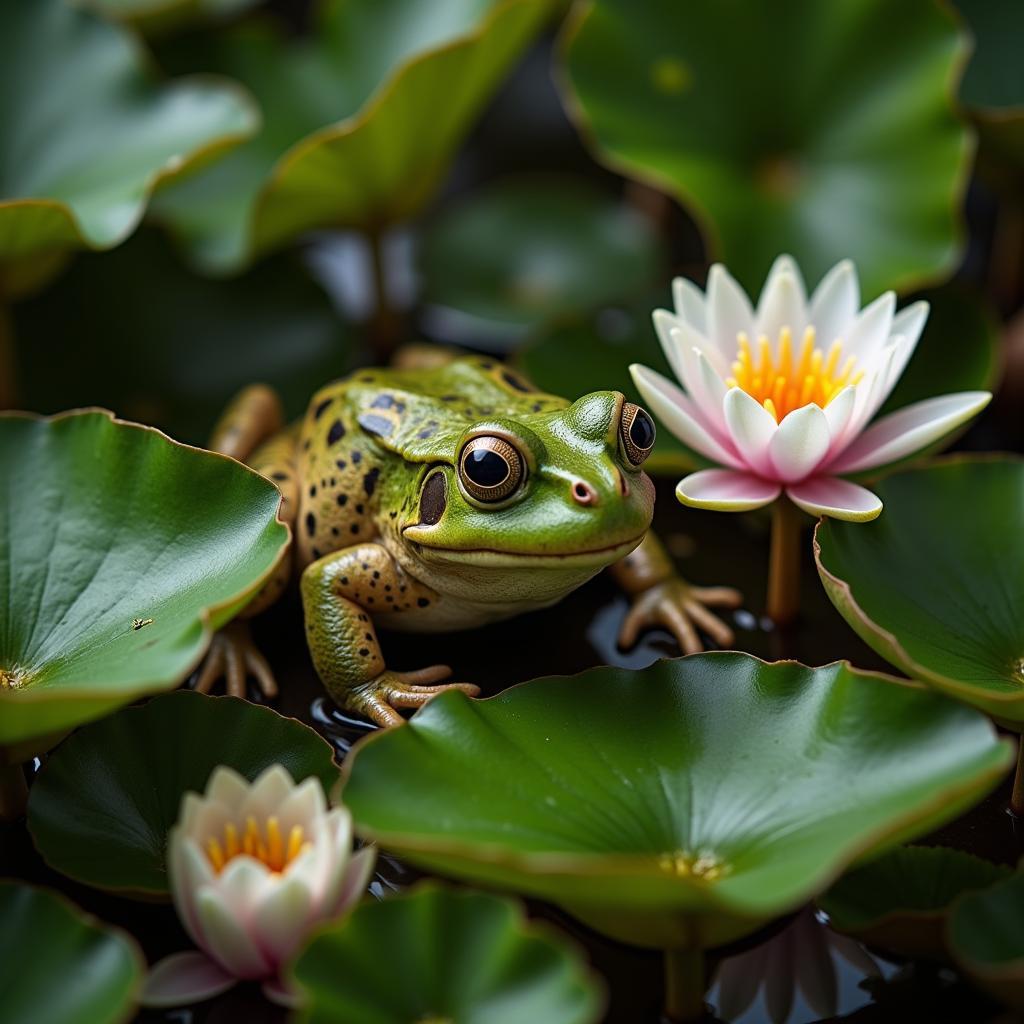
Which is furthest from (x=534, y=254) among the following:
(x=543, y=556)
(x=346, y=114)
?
(x=543, y=556)

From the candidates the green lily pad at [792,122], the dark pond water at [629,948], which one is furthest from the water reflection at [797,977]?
the green lily pad at [792,122]

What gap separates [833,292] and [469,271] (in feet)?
3.46

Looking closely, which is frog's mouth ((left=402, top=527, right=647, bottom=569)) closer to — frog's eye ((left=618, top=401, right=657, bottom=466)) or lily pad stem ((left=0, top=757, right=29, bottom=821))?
Answer: frog's eye ((left=618, top=401, right=657, bottom=466))

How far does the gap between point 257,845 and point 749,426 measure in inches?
29.4

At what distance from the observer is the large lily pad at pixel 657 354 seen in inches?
74.9

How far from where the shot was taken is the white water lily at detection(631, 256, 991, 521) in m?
1.46

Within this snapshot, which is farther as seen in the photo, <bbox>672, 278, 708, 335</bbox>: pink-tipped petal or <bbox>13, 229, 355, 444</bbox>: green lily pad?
<bbox>13, 229, 355, 444</bbox>: green lily pad

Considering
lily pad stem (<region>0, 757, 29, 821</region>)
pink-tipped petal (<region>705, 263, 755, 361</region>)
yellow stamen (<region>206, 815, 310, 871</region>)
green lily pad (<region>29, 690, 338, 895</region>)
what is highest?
pink-tipped petal (<region>705, 263, 755, 361</region>)

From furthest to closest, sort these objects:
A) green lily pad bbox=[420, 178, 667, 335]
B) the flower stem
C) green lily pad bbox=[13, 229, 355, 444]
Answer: green lily pad bbox=[420, 178, 667, 335] → green lily pad bbox=[13, 229, 355, 444] → the flower stem

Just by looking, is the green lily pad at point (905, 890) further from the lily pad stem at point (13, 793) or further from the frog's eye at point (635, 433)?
the lily pad stem at point (13, 793)

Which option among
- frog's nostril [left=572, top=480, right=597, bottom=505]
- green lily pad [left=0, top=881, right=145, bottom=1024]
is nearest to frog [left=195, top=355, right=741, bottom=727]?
frog's nostril [left=572, top=480, right=597, bottom=505]

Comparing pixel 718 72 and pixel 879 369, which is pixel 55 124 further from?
pixel 879 369

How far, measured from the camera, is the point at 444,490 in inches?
59.1

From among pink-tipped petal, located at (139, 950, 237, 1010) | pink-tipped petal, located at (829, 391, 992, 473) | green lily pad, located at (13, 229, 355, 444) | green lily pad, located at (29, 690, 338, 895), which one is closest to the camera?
pink-tipped petal, located at (139, 950, 237, 1010)
